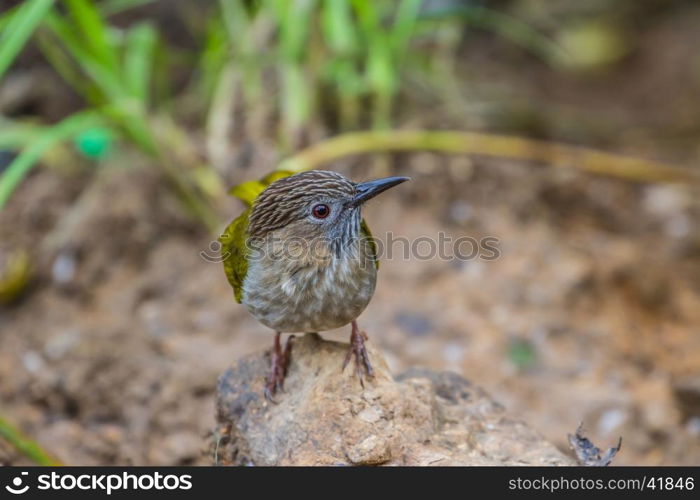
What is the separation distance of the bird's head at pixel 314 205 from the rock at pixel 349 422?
494mm

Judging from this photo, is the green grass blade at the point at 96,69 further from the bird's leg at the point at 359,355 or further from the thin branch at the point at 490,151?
the bird's leg at the point at 359,355

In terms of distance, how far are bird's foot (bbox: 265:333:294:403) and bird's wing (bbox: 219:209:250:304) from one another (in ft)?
0.94

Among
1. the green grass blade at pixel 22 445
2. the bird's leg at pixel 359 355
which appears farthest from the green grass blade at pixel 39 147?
the bird's leg at pixel 359 355

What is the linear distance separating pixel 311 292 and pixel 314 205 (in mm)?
365

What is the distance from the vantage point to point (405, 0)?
639cm

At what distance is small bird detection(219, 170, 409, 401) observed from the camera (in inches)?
131

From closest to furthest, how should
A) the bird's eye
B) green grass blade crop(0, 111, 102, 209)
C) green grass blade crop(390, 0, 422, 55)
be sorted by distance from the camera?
1. the bird's eye
2. green grass blade crop(0, 111, 102, 209)
3. green grass blade crop(390, 0, 422, 55)

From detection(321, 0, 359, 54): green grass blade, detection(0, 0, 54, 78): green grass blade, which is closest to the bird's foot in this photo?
detection(0, 0, 54, 78): green grass blade

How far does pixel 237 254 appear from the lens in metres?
3.67

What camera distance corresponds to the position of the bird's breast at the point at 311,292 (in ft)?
10.9

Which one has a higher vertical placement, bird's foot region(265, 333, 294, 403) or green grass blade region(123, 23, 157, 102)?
green grass blade region(123, 23, 157, 102)

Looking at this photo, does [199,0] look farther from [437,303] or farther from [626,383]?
[626,383]

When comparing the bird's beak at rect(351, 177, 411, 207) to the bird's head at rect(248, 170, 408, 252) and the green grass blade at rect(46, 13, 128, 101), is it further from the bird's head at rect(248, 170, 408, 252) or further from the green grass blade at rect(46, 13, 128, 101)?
the green grass blade at rect(46, 13, 128, 101)
